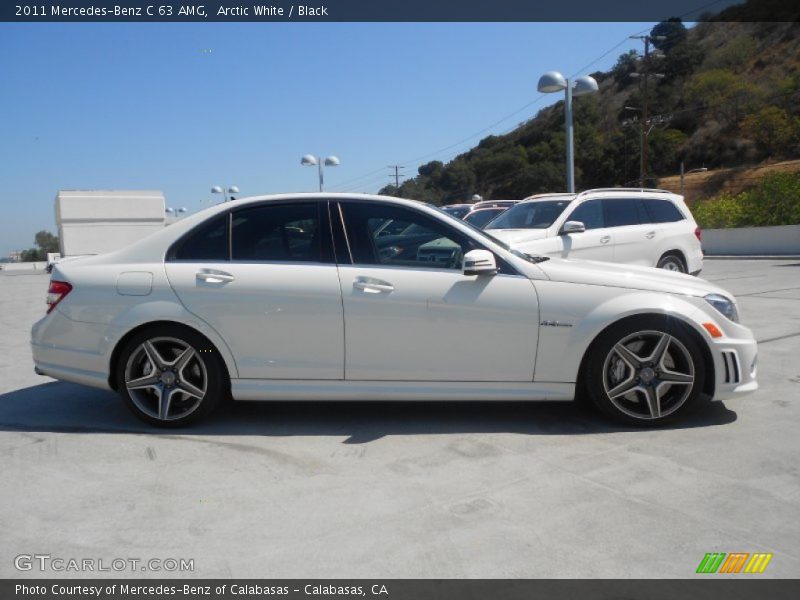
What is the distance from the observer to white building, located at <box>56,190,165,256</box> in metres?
33.8

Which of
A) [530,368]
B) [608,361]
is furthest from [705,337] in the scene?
[530,368]

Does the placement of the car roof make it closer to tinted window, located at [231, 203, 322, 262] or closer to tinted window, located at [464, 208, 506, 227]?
tinted window, located at [464, 208, 506, 227]

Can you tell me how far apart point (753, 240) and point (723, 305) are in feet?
80.5

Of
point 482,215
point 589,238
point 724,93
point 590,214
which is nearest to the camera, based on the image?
point 589,238

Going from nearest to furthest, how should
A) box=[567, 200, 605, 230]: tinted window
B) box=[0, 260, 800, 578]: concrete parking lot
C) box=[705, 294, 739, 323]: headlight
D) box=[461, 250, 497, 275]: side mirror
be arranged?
box=[0, 260, 800, 578]: concrete parking lot, box=[461, 250, 497, 275]: side mirror, box=[705, 294, 739, 323]: headlight, box=[567, 200, 605, 230]: tinted window

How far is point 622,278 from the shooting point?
4.54 m

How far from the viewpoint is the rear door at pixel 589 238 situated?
971 centimetres

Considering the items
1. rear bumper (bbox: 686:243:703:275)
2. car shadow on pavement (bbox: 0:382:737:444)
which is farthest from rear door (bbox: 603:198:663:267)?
car shadow on pavement (bbox: 0:382:737:444)

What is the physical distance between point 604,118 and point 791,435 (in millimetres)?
74770

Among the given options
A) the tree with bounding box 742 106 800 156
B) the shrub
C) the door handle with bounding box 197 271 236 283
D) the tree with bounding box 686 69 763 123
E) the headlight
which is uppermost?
the tree with bounding box 686 69 763 123

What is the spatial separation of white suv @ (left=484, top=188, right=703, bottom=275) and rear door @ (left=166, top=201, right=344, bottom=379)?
210 inches
